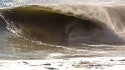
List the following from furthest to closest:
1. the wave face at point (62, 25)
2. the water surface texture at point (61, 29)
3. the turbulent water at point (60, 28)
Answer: the wave face at point (62, 25) < the turbulent water at point (60, 28) < the water surface texture at point (61, 29)

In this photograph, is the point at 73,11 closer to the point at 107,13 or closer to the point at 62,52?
the point at 107,13

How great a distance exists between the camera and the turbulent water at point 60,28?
1004 cm

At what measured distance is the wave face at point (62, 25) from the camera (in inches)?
421

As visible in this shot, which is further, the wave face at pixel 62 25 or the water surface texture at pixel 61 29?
the wave face at pixel 62 25

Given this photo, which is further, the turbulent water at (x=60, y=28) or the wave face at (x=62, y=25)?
the wave face at (x=62, y=25)

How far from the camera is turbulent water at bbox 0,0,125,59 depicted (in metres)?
10.0

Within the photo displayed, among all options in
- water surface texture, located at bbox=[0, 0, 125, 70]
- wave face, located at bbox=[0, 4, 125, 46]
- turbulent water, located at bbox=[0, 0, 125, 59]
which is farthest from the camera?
wave face, located at bbox=[0, 4, 125, 46]

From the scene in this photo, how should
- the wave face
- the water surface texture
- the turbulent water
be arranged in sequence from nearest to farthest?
1. the water surface texture
2. the turbulent water
3. the wave face

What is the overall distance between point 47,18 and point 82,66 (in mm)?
4829

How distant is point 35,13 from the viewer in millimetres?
11281

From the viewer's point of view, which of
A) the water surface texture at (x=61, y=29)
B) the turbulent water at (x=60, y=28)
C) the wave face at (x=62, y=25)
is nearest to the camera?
the water surface texture at (x=61, y=29)

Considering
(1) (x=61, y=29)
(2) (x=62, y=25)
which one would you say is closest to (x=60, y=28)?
(1) (x=61, y=29)

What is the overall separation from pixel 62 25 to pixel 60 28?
6.2 inches

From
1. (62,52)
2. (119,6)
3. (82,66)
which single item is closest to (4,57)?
(62,52)
